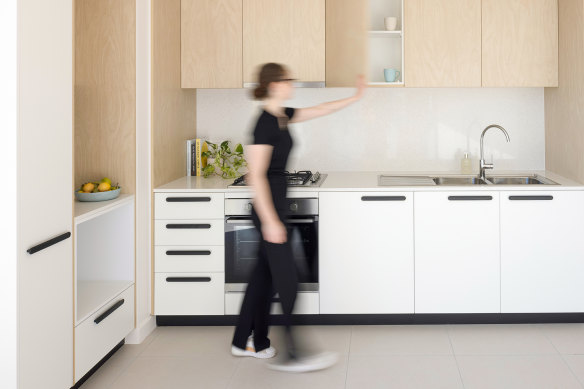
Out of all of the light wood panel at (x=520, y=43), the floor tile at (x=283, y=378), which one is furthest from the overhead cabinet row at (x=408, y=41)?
the floor tile at (x=283, y=378)

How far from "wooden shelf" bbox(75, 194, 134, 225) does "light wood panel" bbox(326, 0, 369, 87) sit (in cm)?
149

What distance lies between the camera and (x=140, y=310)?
3.79m

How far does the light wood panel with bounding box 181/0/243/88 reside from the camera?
4328 millimetres

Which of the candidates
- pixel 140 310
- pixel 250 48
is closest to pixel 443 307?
pixel 140 310

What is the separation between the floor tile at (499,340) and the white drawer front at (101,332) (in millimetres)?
1810

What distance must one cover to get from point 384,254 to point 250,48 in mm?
Answer: 1617

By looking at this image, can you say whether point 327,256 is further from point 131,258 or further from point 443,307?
point 131,258

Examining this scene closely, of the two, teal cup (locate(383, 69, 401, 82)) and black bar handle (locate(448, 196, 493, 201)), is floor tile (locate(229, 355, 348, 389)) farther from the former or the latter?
teal cup (locate(383, 69, 401, 82))

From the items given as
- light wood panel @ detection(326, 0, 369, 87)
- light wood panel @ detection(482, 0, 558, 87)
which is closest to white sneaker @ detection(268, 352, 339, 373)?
light wood panel @ detection(326, 0, 369, 87)

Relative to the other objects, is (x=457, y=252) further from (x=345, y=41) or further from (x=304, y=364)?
(x=345, y=41)

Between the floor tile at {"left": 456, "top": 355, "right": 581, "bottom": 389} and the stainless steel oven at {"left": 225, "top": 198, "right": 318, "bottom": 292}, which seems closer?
the floor tile at {"left": 456, "top": 355, "right": 581, "bottom": 389}

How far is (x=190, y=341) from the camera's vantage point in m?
3.81

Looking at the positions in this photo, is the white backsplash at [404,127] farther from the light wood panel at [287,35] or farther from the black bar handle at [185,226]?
the black bar handle at [185,226]

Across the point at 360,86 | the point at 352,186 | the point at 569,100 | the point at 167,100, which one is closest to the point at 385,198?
the point at 352,186
